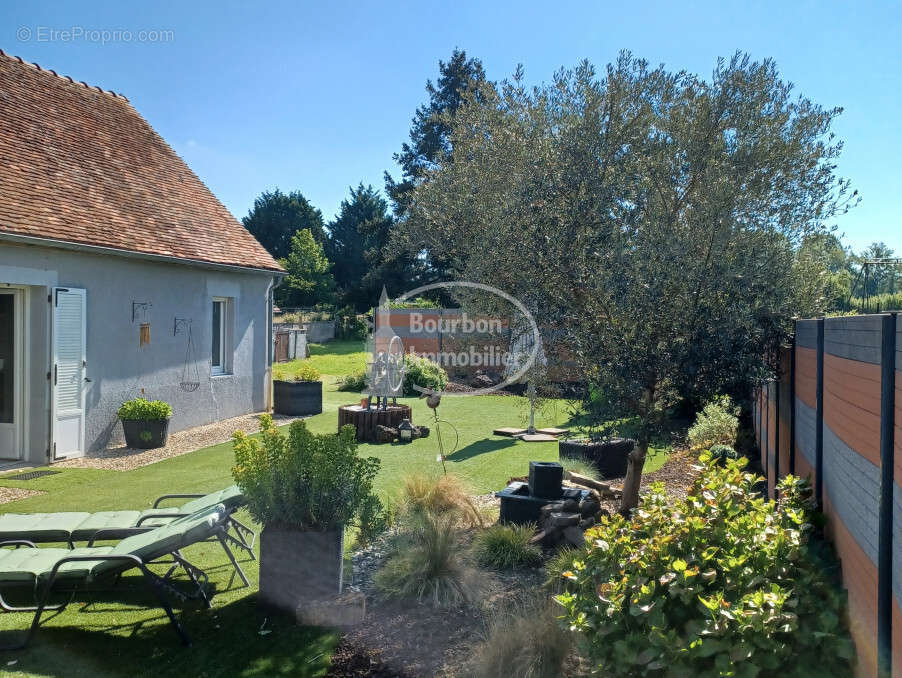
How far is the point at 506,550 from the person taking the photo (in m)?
5.25

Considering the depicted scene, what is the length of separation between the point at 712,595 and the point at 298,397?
11.5 meters

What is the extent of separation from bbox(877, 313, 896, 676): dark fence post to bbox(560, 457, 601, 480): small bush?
531 cm

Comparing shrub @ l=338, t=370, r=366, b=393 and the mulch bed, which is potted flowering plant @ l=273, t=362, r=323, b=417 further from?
the mulch bed

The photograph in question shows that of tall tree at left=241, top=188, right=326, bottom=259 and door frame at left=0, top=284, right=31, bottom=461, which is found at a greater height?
tall tree at left=241, top=188, right=326, bottom=259

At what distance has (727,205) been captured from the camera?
5082mm

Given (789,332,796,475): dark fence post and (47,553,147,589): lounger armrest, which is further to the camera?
(789,332,796,475): dark fence post

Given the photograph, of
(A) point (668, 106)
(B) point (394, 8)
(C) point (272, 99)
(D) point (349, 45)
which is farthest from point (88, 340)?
(A) point (668, 106)

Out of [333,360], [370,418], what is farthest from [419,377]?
[333,360]

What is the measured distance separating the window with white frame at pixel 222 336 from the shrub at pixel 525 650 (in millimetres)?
10361

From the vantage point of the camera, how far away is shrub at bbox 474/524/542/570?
517 centimetres

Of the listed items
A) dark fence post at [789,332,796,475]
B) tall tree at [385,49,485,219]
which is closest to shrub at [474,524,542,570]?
dark fence post at [789,332,796,475]

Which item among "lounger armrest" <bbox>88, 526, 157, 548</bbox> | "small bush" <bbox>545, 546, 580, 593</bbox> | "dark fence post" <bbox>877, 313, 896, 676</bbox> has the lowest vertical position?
"small bush" <bbox>545, 546, 580, 593</bbox>

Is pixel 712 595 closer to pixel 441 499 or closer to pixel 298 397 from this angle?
pixel 441 499

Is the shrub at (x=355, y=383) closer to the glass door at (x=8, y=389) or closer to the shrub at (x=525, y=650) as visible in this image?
the glass door at (x=8, y=389)
